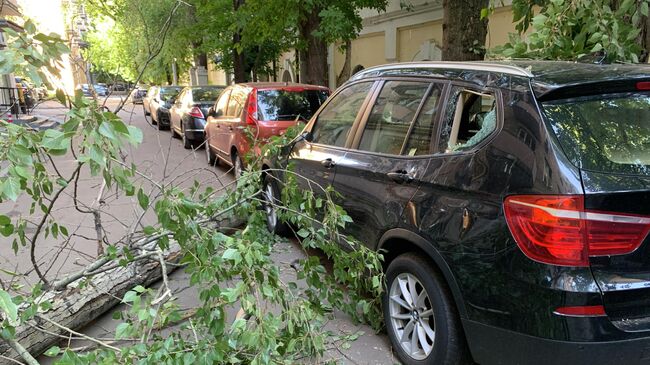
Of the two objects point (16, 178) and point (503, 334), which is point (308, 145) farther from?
point (16, 178)

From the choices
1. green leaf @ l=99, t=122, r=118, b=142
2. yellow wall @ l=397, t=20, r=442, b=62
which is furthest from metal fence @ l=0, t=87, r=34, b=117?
yellow wall @ l=397, t=20, r=442, b=62

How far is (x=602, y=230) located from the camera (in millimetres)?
1970

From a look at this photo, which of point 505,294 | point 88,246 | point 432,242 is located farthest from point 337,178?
point 88,246

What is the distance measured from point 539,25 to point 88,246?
4.98m

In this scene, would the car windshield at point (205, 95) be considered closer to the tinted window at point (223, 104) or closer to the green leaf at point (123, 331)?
the tinted window at point (223, 104)

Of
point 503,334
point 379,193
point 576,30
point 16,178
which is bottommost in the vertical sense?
point 503,334

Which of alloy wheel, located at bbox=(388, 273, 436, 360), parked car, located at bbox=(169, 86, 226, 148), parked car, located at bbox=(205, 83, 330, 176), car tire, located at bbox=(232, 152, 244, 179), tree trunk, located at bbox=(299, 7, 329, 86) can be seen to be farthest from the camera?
parked car, located at bbox=(169, 86, 226, 148)

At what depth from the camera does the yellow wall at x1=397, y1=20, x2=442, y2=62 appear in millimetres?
12375

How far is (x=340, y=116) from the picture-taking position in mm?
4047

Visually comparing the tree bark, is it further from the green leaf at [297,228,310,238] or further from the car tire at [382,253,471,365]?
the car tire at [382,253,471,365]

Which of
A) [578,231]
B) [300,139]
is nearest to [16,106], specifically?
[300,139]

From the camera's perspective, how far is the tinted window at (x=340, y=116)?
379 centimetres

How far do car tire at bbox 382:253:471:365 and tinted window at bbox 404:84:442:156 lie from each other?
651 millimetres

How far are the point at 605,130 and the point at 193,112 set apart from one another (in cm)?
1020
